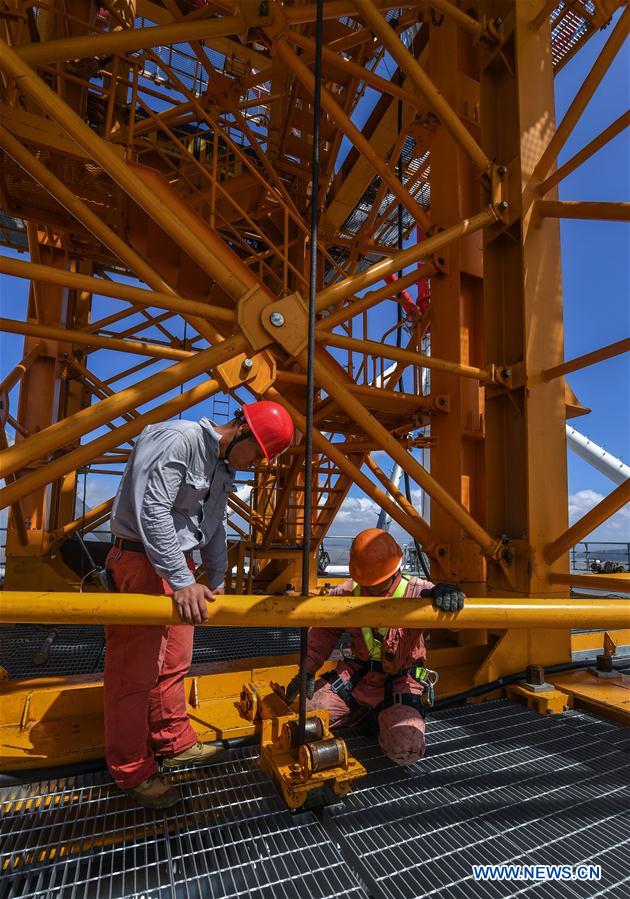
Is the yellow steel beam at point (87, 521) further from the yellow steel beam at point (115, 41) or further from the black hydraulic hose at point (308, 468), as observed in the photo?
the black hydraulic hose at point (308, 468)

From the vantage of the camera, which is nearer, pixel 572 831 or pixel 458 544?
pixel 572 831

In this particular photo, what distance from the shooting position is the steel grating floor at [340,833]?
1808 millimetres

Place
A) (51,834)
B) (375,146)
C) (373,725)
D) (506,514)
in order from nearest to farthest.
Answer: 1. (51,834)
2. (373,725)
3. (506,514)
4. (375,146)

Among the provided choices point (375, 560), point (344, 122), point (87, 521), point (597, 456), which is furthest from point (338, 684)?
point (597, 456)

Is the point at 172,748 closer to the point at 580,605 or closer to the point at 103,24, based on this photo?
the point at 580,605

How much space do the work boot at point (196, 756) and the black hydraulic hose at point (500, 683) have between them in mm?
1522

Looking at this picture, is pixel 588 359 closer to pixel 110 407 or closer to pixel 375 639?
pixel 375 639

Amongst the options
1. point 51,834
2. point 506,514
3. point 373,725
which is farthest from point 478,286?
point 51,834

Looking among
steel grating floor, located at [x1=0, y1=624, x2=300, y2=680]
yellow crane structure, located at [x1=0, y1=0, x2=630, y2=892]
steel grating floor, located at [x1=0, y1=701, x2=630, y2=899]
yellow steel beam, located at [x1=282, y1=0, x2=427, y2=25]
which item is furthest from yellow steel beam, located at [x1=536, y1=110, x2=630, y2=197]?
steel grating floor, located at [x1=0, y1=624, x2=300, y2=680]

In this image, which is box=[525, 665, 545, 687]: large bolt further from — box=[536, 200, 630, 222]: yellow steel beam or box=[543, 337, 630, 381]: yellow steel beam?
box=[536, 200, 630, 222]: yellow steel beam

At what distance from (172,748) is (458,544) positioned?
315cm

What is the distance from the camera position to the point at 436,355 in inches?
203

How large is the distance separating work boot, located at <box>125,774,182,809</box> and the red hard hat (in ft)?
5.27

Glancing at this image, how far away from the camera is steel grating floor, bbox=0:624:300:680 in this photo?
418 cm
